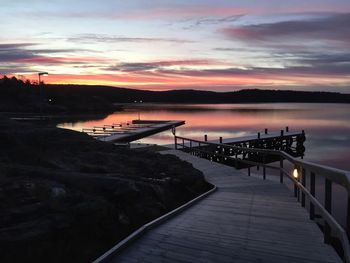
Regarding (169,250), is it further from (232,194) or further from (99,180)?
(232,194)

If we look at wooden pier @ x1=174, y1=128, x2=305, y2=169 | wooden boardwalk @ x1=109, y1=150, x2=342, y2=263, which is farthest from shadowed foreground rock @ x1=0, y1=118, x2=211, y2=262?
wooden pier @ x1=174, y1=128, x2=305, y2=169

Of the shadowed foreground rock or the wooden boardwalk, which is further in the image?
the shadowed foreground rock

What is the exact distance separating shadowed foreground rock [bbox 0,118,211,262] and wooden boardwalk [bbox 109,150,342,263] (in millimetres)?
1106

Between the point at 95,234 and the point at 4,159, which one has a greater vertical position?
the point at 4,159

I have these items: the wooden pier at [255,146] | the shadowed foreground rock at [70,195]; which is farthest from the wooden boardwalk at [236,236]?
the wooden pier at [255,146]

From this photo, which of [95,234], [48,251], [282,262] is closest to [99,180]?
[95,234]

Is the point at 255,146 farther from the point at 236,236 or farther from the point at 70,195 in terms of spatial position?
the point at 236,236

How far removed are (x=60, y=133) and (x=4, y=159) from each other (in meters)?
2.94

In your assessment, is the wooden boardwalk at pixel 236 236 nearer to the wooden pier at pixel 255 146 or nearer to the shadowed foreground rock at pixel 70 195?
the shadowed foreground rock at pixel 70 195

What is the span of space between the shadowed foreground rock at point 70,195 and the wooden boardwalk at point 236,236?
1.11 metres

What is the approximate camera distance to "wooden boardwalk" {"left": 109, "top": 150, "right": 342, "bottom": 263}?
497cm

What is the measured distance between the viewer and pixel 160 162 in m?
13.0

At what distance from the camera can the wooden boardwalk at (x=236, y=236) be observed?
497 centimetres

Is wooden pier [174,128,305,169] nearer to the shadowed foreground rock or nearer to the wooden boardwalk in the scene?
the shadowed foreground rock
